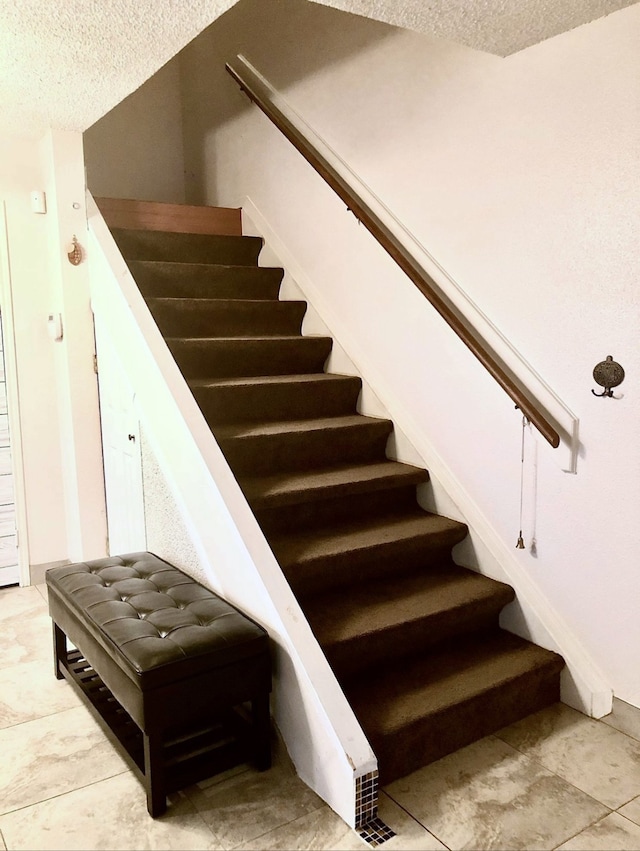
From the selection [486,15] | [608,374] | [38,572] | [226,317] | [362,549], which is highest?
[486,15]

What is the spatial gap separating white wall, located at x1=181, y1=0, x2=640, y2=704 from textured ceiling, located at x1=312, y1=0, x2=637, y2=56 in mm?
74

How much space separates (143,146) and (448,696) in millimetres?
4044

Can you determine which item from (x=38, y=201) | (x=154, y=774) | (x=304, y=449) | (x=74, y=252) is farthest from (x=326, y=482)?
(x=38, y=201)

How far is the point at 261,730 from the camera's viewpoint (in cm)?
215

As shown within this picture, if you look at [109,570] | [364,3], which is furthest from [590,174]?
[109,570]

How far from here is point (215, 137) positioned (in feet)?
14.8

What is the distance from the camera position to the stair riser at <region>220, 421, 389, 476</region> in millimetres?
2891

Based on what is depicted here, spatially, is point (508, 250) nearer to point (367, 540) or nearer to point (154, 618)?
point (367, 540)

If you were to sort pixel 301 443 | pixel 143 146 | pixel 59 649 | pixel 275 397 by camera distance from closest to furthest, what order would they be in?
pixel 59 649
pixel 301 443
pixel 275 397
pixel 143 146

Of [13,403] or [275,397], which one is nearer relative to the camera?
[275,397]

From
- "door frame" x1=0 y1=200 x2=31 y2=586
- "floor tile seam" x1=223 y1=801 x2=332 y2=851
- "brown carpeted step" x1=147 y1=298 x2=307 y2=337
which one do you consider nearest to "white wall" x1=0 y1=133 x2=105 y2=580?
"door frame" x1=0 y1=200 x2=31 y2=586

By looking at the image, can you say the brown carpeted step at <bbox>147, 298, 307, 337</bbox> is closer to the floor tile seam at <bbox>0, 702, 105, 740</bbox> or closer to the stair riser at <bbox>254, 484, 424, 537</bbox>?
the stair riser at <bbox>254, 484, 424, 537</bbox>

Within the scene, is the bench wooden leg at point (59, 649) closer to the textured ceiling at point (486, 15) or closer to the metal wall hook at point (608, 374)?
the metal wall hook at point (608, 374)

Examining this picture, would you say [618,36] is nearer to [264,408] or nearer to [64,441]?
[264,408]
